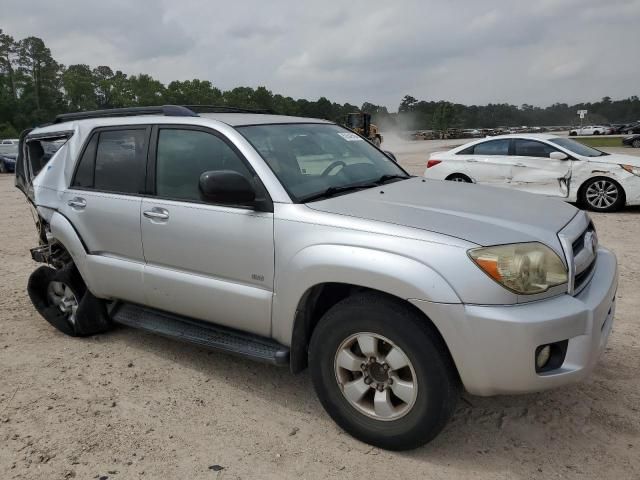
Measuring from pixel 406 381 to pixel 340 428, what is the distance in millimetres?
611

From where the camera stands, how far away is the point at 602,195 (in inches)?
369

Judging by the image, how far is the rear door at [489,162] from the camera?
10055mm

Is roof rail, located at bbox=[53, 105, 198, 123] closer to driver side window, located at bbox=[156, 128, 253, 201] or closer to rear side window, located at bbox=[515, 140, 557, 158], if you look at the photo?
driver side window, located at bbox=[156, 128, 253, 201]

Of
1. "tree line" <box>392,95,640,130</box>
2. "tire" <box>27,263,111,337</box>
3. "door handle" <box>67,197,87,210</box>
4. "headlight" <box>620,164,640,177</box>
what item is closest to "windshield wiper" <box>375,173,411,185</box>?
"door handle" <box>67,197,87,210</box>

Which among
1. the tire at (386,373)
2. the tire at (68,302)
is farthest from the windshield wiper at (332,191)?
the tire at (68,302)

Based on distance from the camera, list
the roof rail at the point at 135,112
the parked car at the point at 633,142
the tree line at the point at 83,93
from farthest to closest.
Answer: the tree line at the point at 83,93 < the parked car at the point at 633,142 < the roof rail at the point at 135,112

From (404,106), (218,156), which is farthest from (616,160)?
(404,106)

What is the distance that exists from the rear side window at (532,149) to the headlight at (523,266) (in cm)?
800

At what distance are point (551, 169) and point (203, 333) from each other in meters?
8.16

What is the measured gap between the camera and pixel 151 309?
12.7ft

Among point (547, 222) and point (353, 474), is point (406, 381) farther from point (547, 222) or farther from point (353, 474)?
point (547, 222)

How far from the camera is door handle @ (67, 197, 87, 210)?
13.2 feet

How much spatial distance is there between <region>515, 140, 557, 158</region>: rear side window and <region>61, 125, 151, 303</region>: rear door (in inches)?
318

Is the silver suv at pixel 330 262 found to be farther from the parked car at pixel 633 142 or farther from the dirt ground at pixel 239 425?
the parked car at pixel 633 142
